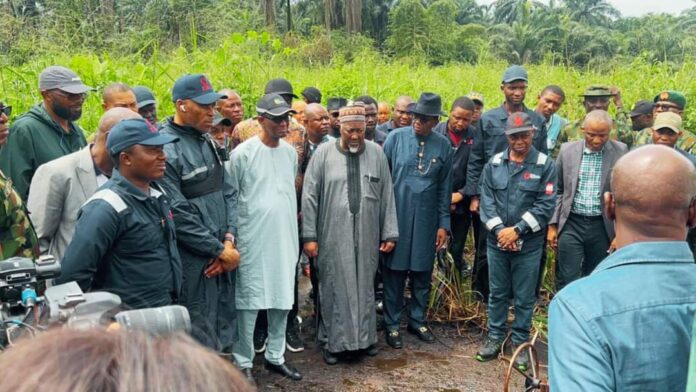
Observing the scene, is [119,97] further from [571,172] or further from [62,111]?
[571,172]

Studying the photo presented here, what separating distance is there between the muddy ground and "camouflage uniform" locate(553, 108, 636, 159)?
2.33 m

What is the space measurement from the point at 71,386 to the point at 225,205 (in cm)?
332

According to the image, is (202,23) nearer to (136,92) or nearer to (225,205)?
(136,92)

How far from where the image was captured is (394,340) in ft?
16.1

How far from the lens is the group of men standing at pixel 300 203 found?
3125mm

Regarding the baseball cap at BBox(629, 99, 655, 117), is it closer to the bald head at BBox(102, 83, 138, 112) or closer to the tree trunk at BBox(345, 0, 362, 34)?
the bald head at BBox(102, 83, 138, 112)

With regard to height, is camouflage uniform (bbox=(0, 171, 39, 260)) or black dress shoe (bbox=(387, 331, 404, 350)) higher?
camouflage uniform (bbox=(0, 171, 39, 260))

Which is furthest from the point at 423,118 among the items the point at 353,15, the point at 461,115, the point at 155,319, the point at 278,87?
the point at 353,15

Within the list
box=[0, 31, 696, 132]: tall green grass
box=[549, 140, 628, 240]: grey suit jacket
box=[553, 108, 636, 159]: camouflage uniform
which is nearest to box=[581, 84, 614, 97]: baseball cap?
box=[553, 108, 636, 159]: camouflage uniform

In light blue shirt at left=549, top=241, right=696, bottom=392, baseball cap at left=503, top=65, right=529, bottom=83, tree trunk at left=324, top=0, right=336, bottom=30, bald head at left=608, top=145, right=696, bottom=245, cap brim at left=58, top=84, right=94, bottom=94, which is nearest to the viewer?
light blue shirt at left=549, top=241, right=696, bottom=392

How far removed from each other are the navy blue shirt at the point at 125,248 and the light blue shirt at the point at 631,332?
1.98 m

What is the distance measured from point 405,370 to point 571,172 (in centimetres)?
218

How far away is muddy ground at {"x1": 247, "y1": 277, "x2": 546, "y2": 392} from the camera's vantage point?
4250mm

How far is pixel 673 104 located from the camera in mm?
5957
